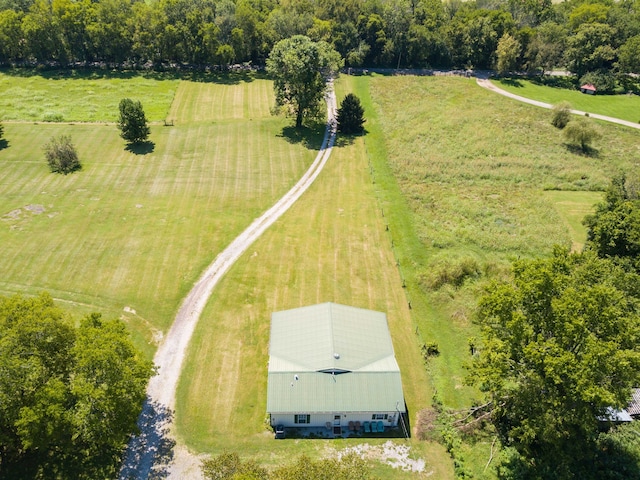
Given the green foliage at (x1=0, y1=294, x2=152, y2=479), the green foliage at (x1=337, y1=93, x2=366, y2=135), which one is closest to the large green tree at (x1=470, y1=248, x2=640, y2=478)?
the green foliage at (x1=0, y1=294, x2=152, y2=479)

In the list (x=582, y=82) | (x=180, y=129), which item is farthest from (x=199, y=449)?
(x=582, y=82)

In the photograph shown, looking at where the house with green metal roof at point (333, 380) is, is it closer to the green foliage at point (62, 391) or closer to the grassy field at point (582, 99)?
the green foliage at point (62, 391)

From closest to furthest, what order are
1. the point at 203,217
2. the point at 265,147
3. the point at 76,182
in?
1. the point at 203,217
2. the point at 76,182
3. the point at 265,147

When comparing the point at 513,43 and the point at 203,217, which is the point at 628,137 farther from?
the point at 203,217

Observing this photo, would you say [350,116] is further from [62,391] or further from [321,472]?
[321,472]

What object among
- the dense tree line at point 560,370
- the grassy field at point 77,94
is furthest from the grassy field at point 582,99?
the grassy field at point 77,94

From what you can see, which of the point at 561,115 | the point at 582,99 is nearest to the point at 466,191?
the point at 561,115
